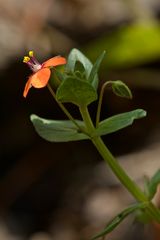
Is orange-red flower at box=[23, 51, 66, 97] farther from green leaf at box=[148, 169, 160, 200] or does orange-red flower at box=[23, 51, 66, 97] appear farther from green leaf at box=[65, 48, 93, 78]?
green leaf at box=[148, 169, 160, 200]

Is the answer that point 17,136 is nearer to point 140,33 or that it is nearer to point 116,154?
point 116,154

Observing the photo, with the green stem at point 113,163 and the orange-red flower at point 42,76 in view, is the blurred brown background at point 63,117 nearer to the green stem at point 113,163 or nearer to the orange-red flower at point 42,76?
the green stem at point 113,163

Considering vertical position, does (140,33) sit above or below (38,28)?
below

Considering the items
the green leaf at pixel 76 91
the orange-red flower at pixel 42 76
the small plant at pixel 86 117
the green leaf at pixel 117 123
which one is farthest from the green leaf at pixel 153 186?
the orange-red flower at pixel 42 76

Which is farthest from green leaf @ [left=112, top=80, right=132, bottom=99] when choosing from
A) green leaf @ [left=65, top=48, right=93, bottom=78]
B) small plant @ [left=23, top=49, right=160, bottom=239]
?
green leaf @ [left=65, top=48, right=93, bottom=78]

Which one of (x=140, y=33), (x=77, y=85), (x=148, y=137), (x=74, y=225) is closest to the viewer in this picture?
(x=77, y=85)

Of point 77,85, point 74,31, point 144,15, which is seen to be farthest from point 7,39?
point 77,85
